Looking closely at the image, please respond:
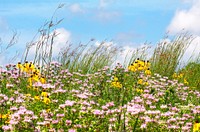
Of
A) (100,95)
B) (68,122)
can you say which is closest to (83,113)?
(68,122)

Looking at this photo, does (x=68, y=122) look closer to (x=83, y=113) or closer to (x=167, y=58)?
(x=83, y=113)

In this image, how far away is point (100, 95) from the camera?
8.62 meters

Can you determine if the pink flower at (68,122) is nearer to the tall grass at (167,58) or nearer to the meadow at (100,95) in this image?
the meadow at (100,95)

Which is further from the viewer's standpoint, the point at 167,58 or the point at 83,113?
the point at 167,58

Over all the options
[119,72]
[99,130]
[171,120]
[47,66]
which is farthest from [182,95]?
[99,130]

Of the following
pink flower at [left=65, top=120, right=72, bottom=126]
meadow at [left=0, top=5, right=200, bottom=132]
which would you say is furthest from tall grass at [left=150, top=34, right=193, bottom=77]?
pink flower at [left=65, top=120, right=72, bottom=126]

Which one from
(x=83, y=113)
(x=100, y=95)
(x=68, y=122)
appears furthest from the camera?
(x=100, y=95)

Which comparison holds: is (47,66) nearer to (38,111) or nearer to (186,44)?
(38,111)

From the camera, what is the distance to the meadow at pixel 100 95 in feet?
15.7

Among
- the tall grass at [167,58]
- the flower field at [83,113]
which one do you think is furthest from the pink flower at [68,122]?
the tall grass at [167,58]

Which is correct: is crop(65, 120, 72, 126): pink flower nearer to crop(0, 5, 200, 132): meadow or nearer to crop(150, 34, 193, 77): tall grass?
crop(0, 5, 200, 132): meadow

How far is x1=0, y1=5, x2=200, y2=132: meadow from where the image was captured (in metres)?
4.78

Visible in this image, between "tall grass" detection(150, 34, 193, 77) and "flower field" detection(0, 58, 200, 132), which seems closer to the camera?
"flower field" detection(0, 58, 200, 132)

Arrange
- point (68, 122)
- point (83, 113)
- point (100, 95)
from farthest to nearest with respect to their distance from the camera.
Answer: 1. point (100, 95)
2. point (83, 113)
3. point (68, 122)
